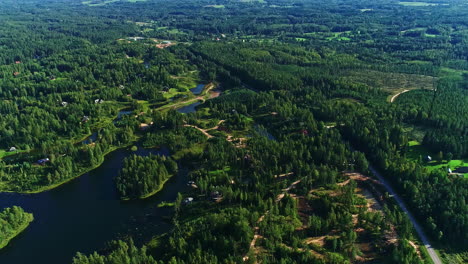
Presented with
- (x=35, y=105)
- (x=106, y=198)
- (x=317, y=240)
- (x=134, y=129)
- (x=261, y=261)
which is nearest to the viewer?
(x=261, y=261)

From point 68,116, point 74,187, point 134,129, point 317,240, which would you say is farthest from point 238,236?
point 68,116

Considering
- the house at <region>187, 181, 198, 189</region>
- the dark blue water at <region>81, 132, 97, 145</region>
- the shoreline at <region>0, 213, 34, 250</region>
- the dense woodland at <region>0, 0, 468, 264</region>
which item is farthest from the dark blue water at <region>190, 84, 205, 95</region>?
the shoreline at <region>0, 213, 34, 250</region>

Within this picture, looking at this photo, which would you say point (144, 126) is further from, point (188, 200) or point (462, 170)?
point (462, 170)

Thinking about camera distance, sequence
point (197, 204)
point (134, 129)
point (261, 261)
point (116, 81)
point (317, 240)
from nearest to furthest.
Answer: point (261, 261)
point (317, 240)
point (197, 204)
point (134, 129)
point (116, 81)

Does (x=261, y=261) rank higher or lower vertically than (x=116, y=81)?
lower

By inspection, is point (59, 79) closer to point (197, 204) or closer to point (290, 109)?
point (290, 109)

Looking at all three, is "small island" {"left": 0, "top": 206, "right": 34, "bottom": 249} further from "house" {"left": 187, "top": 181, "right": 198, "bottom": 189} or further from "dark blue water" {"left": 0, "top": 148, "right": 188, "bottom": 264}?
"house" {"left": 187, "top": 181, "right": 198, "bottom": 189}

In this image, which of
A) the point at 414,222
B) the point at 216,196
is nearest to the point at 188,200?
the point at 216,196

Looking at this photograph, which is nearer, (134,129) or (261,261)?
(261,261)
